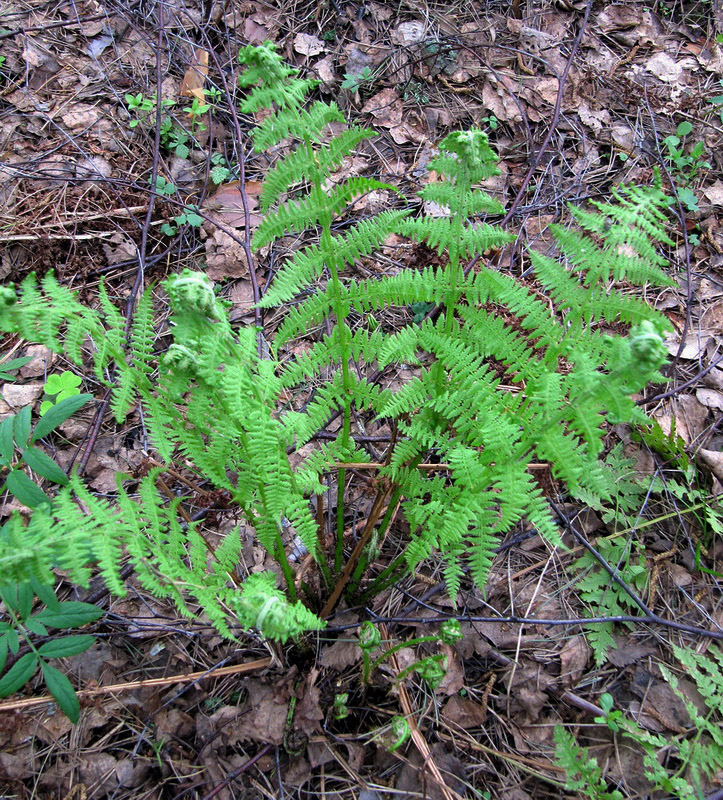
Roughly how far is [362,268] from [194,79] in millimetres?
2404

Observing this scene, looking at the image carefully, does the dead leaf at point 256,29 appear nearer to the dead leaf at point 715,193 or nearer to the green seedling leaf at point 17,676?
the dead leaf at point 715,193

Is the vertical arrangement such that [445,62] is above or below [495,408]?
above

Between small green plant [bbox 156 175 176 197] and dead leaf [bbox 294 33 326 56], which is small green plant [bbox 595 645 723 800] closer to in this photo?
small green plant [bbox 156 175 176 197]

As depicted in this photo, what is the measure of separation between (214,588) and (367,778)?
48.8 inches

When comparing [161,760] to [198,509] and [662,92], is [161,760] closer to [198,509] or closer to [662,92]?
[198,509]

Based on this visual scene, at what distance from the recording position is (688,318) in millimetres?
3430

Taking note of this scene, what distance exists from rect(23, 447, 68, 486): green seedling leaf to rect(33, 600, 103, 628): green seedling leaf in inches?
21.4

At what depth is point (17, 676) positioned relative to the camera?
223cm

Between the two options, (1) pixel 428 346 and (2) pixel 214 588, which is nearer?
(2) pixel 214 588

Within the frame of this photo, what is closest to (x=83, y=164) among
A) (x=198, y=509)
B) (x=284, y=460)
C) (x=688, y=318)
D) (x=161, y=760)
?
(x=198, y=509)

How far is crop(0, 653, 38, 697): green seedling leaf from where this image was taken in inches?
86.4

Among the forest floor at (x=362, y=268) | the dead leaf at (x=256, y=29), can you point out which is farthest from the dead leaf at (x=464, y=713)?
the dead leaf at (x=256, y=29)

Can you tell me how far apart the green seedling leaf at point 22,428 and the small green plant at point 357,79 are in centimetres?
364

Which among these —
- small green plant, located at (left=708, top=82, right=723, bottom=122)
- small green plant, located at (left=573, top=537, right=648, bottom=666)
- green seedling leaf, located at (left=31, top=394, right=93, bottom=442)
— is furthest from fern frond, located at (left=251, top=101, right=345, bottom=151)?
small green plant, located at (left=708, top=82, right=723, bottom=122)
